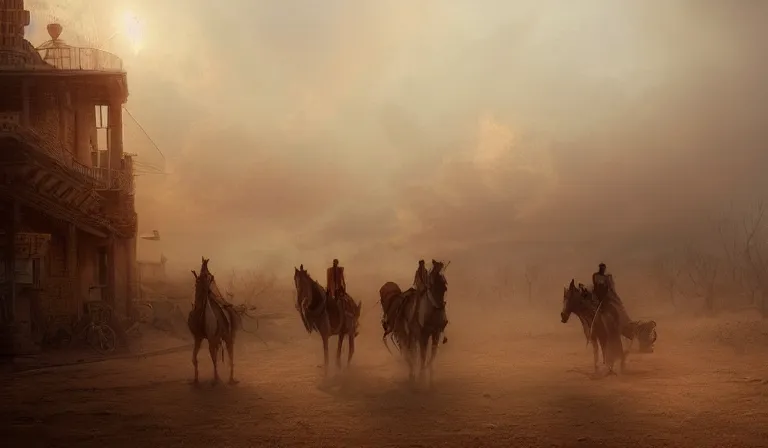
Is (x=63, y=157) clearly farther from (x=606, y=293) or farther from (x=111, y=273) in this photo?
(x=606, y=293)

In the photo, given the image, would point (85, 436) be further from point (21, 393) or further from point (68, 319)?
point (68, 319)

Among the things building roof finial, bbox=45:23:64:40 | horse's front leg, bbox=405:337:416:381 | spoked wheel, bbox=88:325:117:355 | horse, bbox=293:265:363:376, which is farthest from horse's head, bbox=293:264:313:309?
building roof finial, bbox=45:23:64:40

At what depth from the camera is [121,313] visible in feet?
94.0

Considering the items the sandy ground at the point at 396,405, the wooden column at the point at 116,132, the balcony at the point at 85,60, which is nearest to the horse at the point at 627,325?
the sandy ground at the point at 396,405

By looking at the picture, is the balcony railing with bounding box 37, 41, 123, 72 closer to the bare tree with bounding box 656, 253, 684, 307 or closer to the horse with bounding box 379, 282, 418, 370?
the horse with bounding box 379, 282, 418, 370

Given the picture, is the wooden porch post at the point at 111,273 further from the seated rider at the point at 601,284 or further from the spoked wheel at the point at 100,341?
the seated rider at the point at 601,284

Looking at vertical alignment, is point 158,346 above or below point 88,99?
below

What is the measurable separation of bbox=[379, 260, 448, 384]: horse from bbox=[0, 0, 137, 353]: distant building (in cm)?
1215

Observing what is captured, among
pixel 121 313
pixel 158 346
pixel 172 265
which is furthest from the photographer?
pixel 172 265

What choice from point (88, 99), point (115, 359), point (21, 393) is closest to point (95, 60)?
point (88, 99)

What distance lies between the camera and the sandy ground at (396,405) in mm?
9695

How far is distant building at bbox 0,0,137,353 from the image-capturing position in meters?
20.6

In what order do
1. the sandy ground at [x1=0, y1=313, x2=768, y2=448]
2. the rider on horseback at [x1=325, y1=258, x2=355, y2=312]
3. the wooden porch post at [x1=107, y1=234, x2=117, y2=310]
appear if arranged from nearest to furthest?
the sandy ground at [x1=0, y1=313, x2=768, y2=448] → the rider on horseback at [x1=325, y1=258, x2=355, y2=312] → the wooden porch post at [x1=107, y1=234, x2=117, y2=310]

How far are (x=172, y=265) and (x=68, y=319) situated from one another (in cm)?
10647
